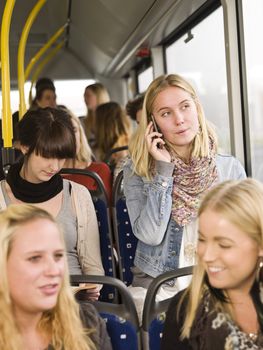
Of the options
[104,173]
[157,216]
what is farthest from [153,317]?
[104,173]

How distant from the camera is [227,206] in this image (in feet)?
5.55

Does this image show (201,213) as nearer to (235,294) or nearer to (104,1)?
(235,294)

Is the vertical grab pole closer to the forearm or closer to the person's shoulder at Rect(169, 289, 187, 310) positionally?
the forearm


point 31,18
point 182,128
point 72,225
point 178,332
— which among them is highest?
point 31,18

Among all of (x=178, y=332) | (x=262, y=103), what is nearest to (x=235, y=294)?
(x=178, y=332)

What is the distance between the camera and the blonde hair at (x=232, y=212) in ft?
5.48

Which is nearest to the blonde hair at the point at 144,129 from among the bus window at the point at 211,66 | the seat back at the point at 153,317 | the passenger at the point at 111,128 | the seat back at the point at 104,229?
the seat back at the point at 104,229

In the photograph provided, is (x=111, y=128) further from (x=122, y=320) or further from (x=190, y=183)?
(x=122, y=320)

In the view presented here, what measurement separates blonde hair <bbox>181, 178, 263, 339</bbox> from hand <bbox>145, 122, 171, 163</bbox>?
895mm

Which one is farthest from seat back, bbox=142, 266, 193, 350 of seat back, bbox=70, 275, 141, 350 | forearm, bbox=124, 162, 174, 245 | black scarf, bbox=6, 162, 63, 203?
black scarf, bbox=6, 162, 63, 203

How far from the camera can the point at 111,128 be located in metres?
5.03

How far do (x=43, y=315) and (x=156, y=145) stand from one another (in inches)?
44.7

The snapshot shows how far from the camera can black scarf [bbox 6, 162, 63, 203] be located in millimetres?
2723

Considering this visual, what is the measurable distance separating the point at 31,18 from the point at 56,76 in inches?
256
